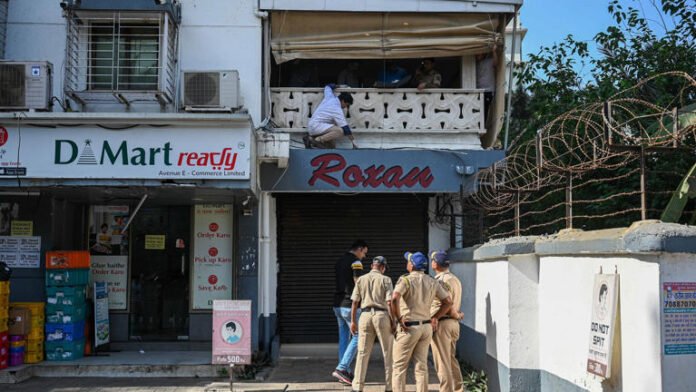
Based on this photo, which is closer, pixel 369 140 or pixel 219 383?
pixel 219 383

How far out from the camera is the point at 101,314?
11305 mm

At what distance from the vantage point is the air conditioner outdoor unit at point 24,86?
10.0 meters

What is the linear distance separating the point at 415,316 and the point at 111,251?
636 centimetres

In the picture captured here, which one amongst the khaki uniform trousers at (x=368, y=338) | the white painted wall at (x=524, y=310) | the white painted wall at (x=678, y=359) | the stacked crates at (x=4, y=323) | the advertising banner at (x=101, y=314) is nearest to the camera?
the white painted wall at (x=678, y=359)

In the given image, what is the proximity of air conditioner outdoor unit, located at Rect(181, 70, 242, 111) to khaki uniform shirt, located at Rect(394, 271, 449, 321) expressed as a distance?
14.0 feet

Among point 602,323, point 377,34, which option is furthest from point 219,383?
point 377,34

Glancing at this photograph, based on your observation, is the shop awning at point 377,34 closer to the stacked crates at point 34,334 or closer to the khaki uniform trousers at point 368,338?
the khaki uniform trousers at point 368,338

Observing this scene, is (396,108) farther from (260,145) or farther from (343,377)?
(343,377)

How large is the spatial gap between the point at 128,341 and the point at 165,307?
86 centimetres

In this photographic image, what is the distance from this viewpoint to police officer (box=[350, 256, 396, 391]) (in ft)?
29.1

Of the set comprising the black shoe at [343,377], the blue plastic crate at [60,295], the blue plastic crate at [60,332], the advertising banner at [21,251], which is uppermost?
the advertising banner at [21,251]

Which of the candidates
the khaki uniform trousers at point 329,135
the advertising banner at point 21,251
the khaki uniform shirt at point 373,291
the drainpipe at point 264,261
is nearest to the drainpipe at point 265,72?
the khaki uniform trousers at point 329,135

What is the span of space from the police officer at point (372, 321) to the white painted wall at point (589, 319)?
2205mm

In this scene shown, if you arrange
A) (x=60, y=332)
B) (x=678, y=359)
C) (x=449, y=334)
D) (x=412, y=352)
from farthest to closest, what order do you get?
(x=60, y=332) < (x=449, y=334) < (x=412, y=352) < (x=678, y=359)
